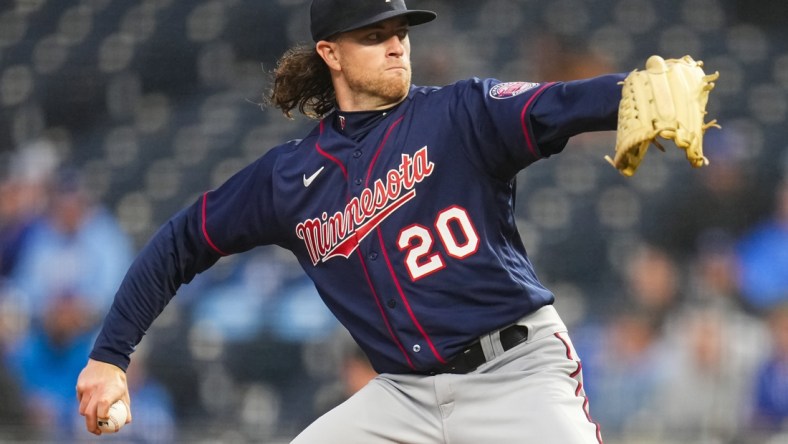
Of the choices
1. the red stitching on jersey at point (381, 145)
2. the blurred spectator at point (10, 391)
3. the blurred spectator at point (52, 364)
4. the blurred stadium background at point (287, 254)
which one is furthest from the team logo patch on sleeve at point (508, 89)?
the blurred spectator at point (10, 391)

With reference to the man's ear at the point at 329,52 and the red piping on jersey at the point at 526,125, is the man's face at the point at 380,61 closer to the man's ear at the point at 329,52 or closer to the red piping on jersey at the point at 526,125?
the man's ear at the point at 329,52

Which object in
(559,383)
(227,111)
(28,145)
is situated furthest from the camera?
(227,111)

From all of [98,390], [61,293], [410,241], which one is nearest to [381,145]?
[410,241]

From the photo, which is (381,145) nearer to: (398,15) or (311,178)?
(311,178)

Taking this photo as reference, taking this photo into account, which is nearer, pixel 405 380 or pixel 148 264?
pixel 405 380

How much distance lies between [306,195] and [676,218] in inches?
157

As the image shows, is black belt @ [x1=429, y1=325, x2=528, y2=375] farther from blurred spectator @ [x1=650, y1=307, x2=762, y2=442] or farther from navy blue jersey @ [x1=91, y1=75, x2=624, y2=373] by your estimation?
blurred spectator @ [x1=650, y1=307, x2=762, y2=442]

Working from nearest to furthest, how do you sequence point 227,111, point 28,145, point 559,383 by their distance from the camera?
point 559,383, point 28,145, point 227,111

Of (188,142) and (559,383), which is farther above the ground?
(559,383)

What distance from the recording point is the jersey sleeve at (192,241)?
3350 millimetres

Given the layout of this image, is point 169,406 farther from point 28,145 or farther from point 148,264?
point 148,264

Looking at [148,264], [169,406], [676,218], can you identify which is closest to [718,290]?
[676,218]

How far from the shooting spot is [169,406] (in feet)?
20.3

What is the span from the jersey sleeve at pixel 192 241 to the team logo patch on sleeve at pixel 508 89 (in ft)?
2.40
